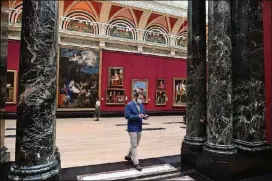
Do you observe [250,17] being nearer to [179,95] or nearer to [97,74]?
[97,74]

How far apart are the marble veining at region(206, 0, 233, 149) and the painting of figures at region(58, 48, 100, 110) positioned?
35.5 feet

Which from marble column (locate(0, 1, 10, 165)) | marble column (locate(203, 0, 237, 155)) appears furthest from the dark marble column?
marble column (locate(0, 1, 10, 165))

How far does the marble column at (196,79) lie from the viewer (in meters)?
4.54

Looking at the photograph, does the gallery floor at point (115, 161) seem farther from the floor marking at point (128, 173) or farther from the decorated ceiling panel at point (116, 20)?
the decorated ceiling panel at point (116, 20)

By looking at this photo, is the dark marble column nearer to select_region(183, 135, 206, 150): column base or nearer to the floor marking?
select_region(183, 135, 206, 150): column base

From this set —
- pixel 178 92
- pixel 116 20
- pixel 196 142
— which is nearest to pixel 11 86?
pixel 116 20

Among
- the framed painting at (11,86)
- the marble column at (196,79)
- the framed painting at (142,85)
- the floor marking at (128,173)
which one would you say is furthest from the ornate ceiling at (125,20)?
the floor marking at (128,173)

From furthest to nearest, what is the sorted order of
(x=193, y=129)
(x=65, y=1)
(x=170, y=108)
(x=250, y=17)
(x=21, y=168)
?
(x=170, y=108)
(x=65, y=1)
(x=193, y=129)
(x=250, y=17)
(x=21, y=168)

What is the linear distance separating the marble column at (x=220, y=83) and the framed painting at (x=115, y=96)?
10.9m

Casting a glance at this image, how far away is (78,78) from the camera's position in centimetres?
1367

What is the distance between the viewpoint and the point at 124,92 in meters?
14.9

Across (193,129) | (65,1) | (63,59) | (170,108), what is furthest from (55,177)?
(170,108)

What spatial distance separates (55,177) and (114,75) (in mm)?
11824

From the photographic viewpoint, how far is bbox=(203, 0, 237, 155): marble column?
3814 mm
